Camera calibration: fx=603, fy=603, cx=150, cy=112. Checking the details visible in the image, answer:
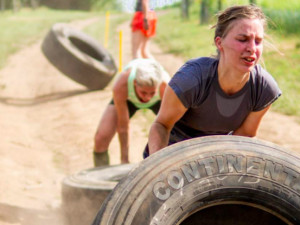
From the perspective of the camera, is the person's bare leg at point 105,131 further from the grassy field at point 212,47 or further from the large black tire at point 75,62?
the large black tire at point 75,62

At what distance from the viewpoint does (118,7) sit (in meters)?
84.5

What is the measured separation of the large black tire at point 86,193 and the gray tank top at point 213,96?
1.14 m

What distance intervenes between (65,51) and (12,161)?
184 inches

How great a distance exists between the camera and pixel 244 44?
3068 millimetres

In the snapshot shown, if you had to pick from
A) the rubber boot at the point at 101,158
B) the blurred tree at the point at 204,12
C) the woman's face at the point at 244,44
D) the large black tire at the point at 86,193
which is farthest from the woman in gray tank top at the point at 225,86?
the blurred tree at the point at 204,12

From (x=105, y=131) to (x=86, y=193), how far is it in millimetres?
1331

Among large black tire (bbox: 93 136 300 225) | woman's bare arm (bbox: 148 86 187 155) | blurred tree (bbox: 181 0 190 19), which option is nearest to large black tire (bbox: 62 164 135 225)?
woman's bare arm (bbox: 148 86 187 155)

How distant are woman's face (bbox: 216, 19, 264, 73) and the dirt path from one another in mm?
2338

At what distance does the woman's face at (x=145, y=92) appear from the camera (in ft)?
16.6

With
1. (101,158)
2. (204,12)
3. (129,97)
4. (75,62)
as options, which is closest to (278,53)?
(75,62)

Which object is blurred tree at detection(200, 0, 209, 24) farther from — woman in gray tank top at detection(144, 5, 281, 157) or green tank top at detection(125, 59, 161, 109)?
woman in gray tank top at detection(144, 5, 281, 157)

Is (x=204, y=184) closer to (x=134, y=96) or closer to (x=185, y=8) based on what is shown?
(x=134, y=96)

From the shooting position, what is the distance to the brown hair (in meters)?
3.12

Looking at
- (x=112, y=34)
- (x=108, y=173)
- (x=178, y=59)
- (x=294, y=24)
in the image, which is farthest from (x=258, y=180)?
(x=112, y=34)
